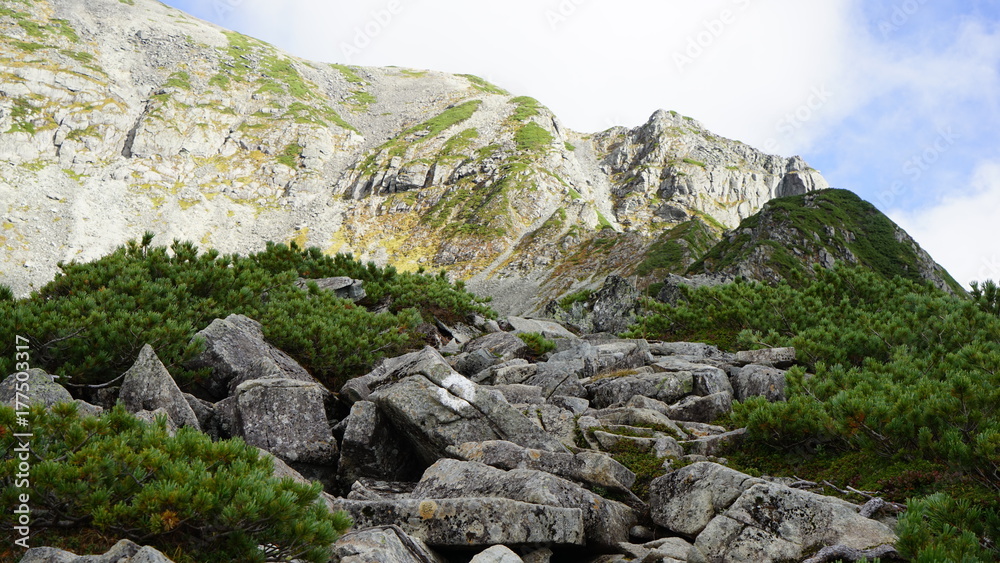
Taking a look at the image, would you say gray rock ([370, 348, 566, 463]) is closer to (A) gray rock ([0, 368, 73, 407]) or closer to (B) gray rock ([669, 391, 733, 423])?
(B) gray rock ([669, 391, 733, 423])

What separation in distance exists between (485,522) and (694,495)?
2973mm

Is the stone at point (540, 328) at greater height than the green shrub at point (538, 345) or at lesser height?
lesser

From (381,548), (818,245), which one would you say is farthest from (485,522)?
(818,245)

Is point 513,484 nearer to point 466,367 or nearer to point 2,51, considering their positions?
point 466,367

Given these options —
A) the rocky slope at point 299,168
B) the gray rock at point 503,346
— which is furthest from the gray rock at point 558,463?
the rocky slope at point 299,168

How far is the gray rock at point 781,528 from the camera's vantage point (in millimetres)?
5773

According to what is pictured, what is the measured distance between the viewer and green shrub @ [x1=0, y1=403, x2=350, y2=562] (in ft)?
14.6

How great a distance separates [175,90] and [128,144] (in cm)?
2674

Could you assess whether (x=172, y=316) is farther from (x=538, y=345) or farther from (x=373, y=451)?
(x=538, y=345)

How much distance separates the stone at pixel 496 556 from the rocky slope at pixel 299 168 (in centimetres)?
7746

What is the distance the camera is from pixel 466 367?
17.4m

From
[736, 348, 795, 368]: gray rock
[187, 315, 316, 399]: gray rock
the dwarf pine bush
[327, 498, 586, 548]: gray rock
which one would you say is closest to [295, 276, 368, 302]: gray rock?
the dwarf pine bush

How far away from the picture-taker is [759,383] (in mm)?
12977

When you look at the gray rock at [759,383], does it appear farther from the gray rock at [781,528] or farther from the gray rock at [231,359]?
the gray rock at [231,359]
